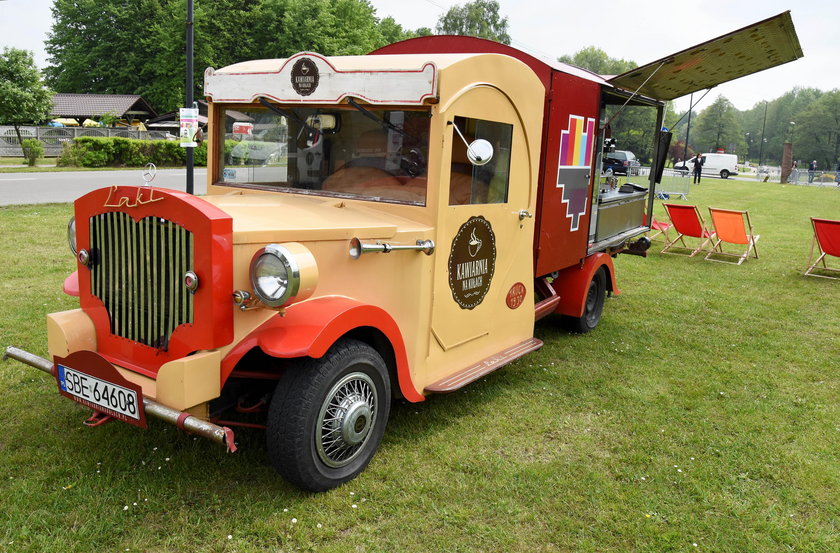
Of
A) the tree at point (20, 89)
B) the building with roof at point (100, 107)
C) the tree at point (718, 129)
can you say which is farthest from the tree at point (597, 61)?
the tree at point (20, 89)

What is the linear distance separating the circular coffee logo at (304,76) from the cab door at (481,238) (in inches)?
34.3

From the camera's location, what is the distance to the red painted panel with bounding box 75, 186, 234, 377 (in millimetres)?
2986

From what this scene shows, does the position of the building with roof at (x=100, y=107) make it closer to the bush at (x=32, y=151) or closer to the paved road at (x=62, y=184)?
the bush at (x=32, y=151)

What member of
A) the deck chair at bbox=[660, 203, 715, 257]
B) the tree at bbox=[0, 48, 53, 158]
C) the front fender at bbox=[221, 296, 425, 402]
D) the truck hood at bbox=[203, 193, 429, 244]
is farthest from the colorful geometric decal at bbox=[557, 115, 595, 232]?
the tree at bbox=[0, 48, 53, 158]

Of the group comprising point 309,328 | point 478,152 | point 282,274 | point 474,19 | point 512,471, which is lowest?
point 512,471

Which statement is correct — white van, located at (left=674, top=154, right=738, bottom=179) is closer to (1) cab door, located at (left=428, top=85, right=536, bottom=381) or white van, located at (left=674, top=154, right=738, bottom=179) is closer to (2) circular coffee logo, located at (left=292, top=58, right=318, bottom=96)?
(1) cab door, located at (left=428, top=85, right=536, bottom=381)

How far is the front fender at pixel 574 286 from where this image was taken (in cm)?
634

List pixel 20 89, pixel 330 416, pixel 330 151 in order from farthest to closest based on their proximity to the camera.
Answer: pixel 20 89 → pixel 330 151 → pixel 330 416

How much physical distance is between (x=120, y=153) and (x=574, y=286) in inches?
986

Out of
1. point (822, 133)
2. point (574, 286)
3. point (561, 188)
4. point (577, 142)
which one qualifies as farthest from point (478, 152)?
point (822, 133)

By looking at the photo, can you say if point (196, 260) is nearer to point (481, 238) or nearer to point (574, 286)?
point (481, 238)

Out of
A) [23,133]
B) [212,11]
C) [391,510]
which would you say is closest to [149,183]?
[391,510]

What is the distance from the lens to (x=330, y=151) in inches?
169

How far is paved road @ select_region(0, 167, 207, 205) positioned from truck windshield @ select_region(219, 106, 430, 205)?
11.0 metres
